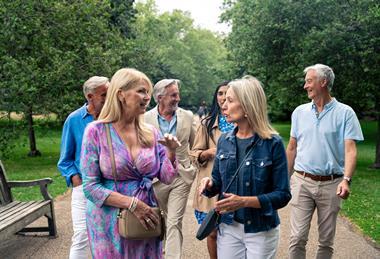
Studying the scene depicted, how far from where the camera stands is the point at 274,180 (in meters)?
3.36

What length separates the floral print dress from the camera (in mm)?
3107

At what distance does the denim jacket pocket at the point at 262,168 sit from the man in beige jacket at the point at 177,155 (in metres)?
2.29

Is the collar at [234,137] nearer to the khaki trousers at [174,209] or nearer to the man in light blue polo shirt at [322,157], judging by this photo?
the man in light blue polo shirt at [322,157]

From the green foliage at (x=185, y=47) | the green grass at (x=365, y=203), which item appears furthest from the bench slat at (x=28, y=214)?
the green foliage at (x=185, y=47)

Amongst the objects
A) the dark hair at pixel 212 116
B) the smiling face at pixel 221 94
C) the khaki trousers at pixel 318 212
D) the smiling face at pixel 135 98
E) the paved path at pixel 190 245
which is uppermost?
the smiling face at pixel 135 98

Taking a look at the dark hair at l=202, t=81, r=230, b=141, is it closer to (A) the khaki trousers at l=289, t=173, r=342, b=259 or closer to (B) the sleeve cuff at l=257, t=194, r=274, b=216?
(A) the khaki trousers at l=289, t=173, r=342, b=259

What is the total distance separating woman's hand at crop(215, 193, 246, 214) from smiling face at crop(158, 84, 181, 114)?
2.49 metres

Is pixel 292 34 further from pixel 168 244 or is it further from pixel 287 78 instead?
pixel 168 244

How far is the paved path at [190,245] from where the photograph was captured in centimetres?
634

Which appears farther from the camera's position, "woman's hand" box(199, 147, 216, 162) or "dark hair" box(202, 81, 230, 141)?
"dark hair" box(202, 81, 230, 141)

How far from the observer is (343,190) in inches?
179

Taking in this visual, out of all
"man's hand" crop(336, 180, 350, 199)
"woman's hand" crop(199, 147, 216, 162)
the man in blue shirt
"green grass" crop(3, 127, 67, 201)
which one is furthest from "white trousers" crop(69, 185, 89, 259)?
"green grass" crop(3, 127, 67, 201)

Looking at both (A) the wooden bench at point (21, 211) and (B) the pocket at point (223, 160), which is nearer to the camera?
(B) the pocket at point (223, 160)

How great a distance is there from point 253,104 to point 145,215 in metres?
0.99
